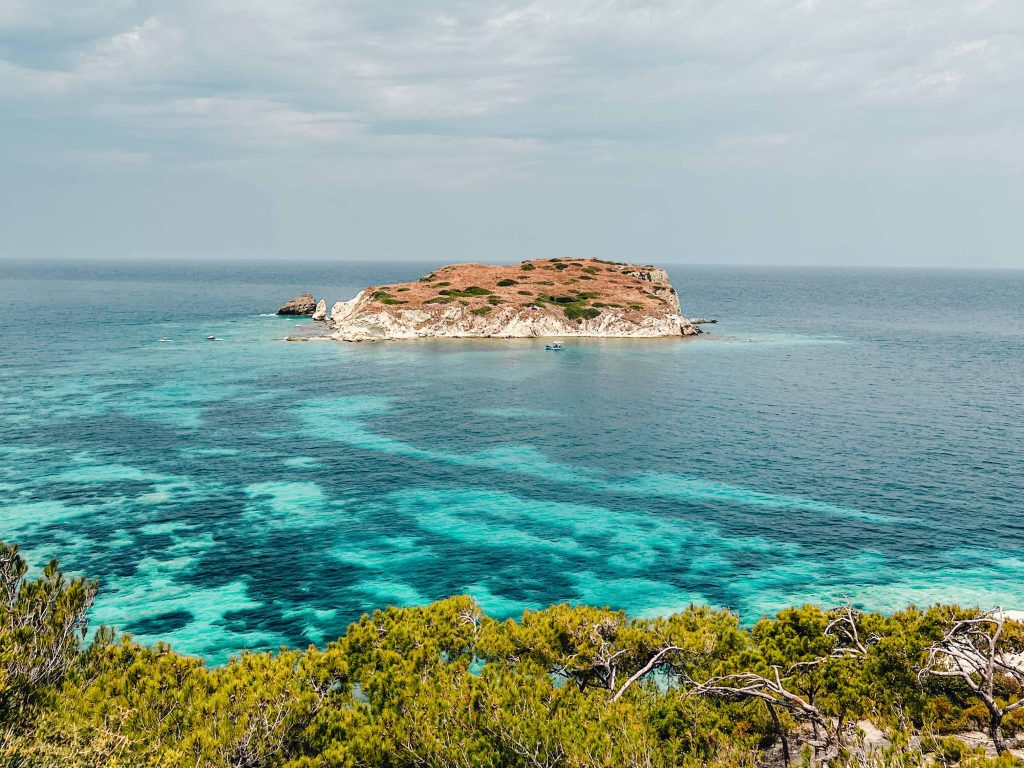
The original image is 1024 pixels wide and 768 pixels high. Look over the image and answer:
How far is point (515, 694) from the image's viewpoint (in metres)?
20.3

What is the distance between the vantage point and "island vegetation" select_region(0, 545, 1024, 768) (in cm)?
1823

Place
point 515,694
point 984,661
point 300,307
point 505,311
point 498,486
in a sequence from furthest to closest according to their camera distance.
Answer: point 300,307 → point 505,311 → point 498,486 → point 984,661 → point 515,694

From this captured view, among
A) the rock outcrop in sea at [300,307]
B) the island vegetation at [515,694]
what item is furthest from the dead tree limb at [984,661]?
the rock outcrop in sea at [300,307]

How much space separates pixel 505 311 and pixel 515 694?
427 feet

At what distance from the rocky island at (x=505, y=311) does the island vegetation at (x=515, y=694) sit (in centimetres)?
11984

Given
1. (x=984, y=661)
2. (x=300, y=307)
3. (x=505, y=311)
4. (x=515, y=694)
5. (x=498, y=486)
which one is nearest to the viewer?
(x=515, y=694)

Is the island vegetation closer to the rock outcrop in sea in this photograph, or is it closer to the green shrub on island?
the green shrub on island

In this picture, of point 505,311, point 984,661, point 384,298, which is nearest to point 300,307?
point 384,298

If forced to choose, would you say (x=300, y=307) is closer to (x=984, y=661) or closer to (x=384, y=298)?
(x=384, y=298)

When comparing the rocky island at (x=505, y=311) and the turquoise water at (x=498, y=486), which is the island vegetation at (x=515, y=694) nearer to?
the turquoise water at (x=498, y=486)

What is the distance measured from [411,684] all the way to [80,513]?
40.2m

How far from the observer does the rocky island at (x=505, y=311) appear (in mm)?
143750

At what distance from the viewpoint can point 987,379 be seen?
10338 centimetres

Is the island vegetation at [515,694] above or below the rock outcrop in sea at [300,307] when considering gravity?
below
